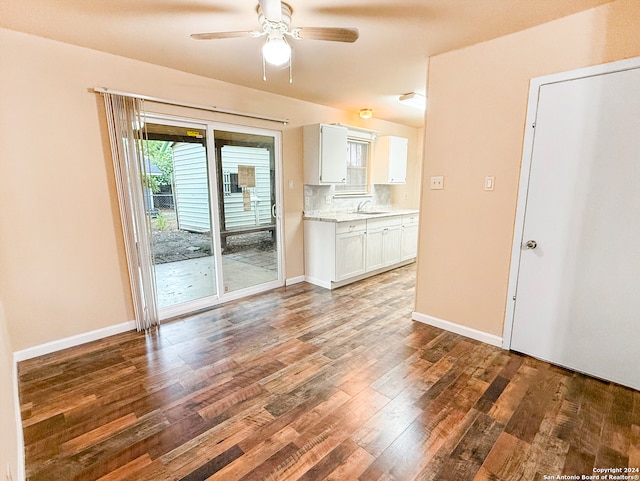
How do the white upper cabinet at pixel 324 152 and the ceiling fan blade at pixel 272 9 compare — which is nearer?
the ceiling fan blade at pixel 272 9

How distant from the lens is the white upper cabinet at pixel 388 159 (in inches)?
209

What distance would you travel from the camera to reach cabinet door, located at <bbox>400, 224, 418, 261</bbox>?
5193 mm

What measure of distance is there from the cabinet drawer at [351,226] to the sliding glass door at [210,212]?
83 cm

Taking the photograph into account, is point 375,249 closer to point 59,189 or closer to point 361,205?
point 361,205

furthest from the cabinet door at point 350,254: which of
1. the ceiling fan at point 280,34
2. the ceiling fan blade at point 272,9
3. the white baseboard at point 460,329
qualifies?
the ceiling fan blade at point 272,9

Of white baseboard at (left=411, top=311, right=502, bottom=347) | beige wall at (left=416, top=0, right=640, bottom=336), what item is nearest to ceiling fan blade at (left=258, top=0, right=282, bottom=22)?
beige wall at (left=416, top=0, right=640, bottom=336)

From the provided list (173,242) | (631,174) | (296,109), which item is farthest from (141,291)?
(631,174)

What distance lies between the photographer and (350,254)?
428cm

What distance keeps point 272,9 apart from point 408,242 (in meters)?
4.21

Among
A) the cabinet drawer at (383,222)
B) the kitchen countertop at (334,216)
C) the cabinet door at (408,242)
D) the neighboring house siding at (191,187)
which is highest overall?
the neighboring house siding at (191,187)

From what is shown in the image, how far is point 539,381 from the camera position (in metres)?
2.24

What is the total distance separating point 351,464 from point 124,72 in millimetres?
3457

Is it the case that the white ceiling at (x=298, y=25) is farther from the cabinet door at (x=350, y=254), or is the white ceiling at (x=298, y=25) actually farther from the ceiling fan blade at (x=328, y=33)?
the cabinet door at (x=350, y=254)

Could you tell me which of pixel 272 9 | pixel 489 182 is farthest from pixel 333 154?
pixel 272 9
